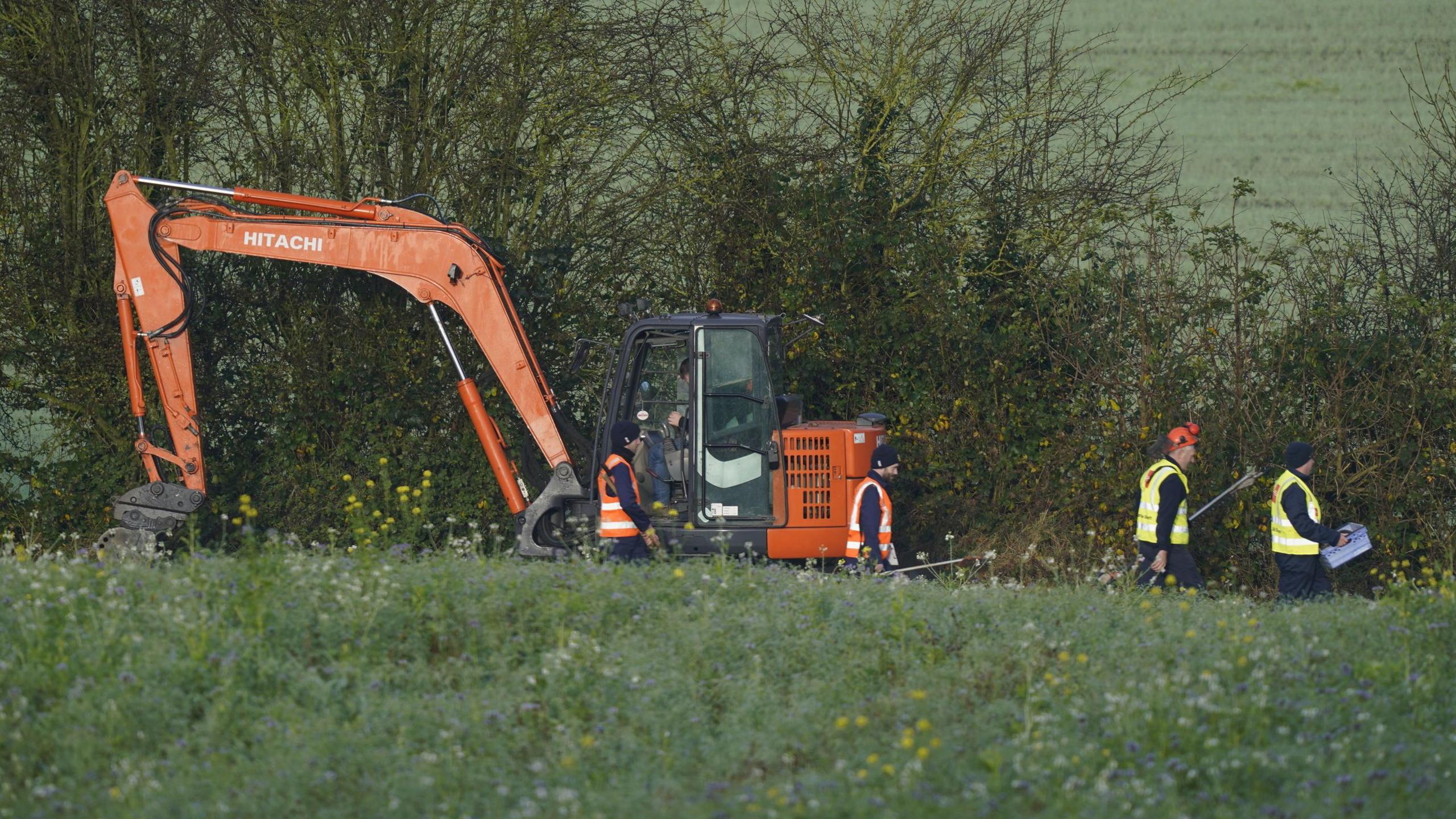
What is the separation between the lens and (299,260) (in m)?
11.6

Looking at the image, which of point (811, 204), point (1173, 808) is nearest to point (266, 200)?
point (811, 204)

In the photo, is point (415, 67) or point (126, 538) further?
point (415, 67)

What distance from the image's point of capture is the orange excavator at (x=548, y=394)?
10.7 metres

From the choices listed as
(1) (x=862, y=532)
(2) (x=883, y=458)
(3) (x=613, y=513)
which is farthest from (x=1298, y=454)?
(3) (x=613, y=513)

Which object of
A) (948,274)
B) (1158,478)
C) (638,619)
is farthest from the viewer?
(948,274)

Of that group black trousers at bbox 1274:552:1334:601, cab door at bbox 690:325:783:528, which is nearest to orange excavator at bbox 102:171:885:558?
cab door at bbox 690:325:783:528

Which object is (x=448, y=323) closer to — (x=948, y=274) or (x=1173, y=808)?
(x=948, y=274)

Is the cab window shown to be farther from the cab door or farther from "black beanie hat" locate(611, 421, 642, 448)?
"black beanie hat" locate(611, 421, 642, 448)

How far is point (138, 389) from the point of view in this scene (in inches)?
442

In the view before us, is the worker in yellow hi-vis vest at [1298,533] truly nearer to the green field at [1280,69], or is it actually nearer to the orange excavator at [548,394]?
the orange excavator at [548,394]

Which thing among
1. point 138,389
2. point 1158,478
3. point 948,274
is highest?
point 948,274

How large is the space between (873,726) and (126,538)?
7.42 meters

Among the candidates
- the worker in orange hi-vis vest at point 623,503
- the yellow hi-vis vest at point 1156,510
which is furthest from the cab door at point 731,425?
the yellow hi-vis vest at point 1156,510

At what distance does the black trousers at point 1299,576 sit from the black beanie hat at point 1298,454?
660mm
